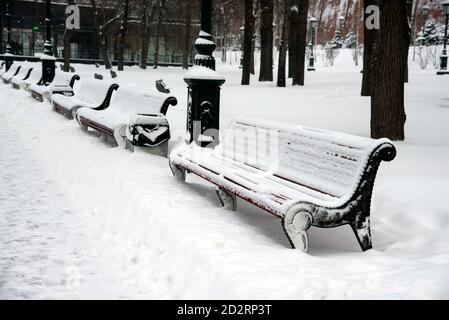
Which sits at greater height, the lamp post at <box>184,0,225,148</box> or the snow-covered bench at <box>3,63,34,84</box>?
the snow-covered bench at <box>3,63,34,84</box>

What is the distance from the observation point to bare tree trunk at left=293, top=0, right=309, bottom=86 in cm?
2184

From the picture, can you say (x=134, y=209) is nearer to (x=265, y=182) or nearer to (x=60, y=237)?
(x=60, y=237)

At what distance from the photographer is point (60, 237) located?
4895 millimetres

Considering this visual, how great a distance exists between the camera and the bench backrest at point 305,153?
4062 mm

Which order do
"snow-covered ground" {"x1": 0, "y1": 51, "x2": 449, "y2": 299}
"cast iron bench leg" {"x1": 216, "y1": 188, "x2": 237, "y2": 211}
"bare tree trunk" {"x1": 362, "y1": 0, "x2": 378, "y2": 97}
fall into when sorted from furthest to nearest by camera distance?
"bare tree trunk" {"x1": 362, "y1": 0, "x2": 378, "y2": 97} → "cast iron bench leg" {"x1": 216, "y1": 188, "x2": 237, "y2": 211} → "snow-covered ground" {"x1": 0, "y1": 51, "x2": 449, "y2": 299}

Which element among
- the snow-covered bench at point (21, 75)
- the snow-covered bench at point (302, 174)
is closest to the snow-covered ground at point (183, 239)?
the snow-covered bench at point (302, 174)

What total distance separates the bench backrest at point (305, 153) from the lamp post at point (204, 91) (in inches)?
53.5

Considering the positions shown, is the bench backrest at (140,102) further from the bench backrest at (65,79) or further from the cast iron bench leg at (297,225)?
the bench backrest at (65,79)

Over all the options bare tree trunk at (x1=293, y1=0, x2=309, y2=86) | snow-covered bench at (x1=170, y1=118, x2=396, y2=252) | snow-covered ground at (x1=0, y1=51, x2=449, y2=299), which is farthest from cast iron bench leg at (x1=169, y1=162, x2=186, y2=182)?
bare tree trunk at (x1=293, y1=0, x2=309, y2=86)

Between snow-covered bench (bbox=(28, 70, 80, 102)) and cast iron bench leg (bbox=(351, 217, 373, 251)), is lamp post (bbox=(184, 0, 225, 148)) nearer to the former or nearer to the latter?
cast iron bench leg (bbox=(351, 217, 373, 251))

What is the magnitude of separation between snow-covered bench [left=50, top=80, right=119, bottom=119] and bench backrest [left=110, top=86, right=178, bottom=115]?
0.97 ft

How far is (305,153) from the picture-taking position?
4730 mm

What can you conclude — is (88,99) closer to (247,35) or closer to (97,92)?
(97,92)
